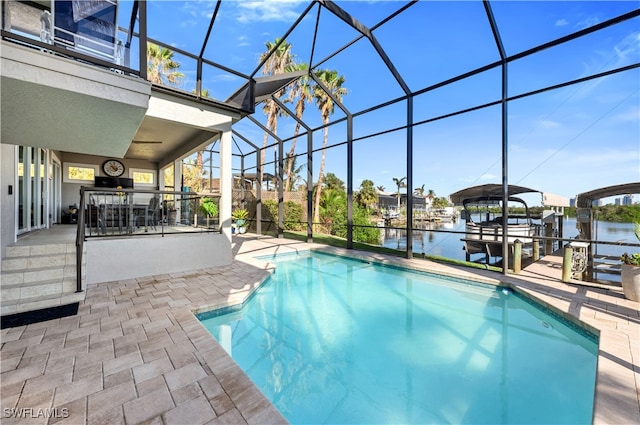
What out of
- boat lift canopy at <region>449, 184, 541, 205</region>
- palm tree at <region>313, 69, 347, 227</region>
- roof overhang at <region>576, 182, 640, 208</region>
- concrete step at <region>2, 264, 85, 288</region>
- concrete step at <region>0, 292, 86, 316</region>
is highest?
palm tree at <region>313, 69, 347, 227</region>

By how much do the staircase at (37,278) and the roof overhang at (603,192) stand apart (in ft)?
37.0

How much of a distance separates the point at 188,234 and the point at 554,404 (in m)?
6.63

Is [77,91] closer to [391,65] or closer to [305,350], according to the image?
[305,350]

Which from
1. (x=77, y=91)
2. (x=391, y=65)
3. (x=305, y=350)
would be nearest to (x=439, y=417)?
(x=305, y=350)

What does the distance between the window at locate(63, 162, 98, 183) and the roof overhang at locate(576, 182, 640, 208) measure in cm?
1581

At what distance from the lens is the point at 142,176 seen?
35.9ft

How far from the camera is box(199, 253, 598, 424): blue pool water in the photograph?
2.49 metres

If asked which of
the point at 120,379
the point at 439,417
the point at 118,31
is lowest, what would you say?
the point at 439,417

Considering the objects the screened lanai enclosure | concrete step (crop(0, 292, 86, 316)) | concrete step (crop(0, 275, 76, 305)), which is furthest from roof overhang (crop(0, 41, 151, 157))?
the screened lanai enclosure

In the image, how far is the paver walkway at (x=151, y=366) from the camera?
1938mm

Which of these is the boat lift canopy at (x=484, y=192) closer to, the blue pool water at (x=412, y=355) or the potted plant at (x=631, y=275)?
the potted plant at (x=631, y=275)

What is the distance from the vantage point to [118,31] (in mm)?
3719

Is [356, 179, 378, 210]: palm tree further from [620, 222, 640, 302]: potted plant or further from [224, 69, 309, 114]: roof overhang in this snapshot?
[620, 222, 640, 302]: potted plant

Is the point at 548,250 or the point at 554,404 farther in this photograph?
the point at 548,250
